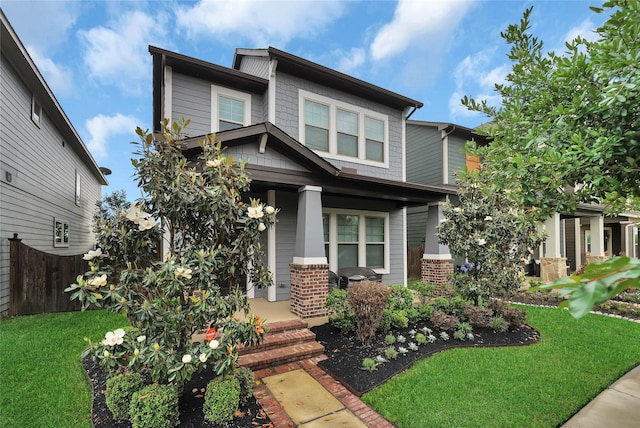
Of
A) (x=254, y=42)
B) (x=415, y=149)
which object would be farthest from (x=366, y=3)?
(x=415, y=149)

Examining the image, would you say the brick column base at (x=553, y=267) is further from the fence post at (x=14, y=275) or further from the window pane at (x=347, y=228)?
the fence post at (x=14, y=275)

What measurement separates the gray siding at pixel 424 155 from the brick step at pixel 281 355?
382 inches

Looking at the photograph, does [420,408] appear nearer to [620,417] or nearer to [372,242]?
[620,417]

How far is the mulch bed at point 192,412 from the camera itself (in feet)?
10.2

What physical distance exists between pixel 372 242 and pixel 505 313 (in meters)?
4.21

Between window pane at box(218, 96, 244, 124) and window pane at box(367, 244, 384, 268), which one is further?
window pane at box(367, 244, 384, 268)

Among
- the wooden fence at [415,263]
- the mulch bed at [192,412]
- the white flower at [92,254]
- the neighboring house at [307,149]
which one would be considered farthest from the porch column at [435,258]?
the white flower at [92,254]

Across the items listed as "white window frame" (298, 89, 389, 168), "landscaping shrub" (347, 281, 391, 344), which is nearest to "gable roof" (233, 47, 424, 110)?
"white window frame" (298, 89, 389, 168)

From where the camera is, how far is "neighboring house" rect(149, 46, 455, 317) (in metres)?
6.31

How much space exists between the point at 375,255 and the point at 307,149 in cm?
473

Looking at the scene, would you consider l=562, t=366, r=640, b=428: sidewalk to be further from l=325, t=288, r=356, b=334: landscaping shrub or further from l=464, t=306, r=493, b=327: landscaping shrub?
l=325, t=288, r=356, b=334: landscaping shrub

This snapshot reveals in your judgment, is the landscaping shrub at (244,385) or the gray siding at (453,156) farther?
the gray siding at (453,156)

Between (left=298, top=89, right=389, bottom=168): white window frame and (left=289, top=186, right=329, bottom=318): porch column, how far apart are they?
2206mm

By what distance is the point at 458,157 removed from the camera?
499 inches
